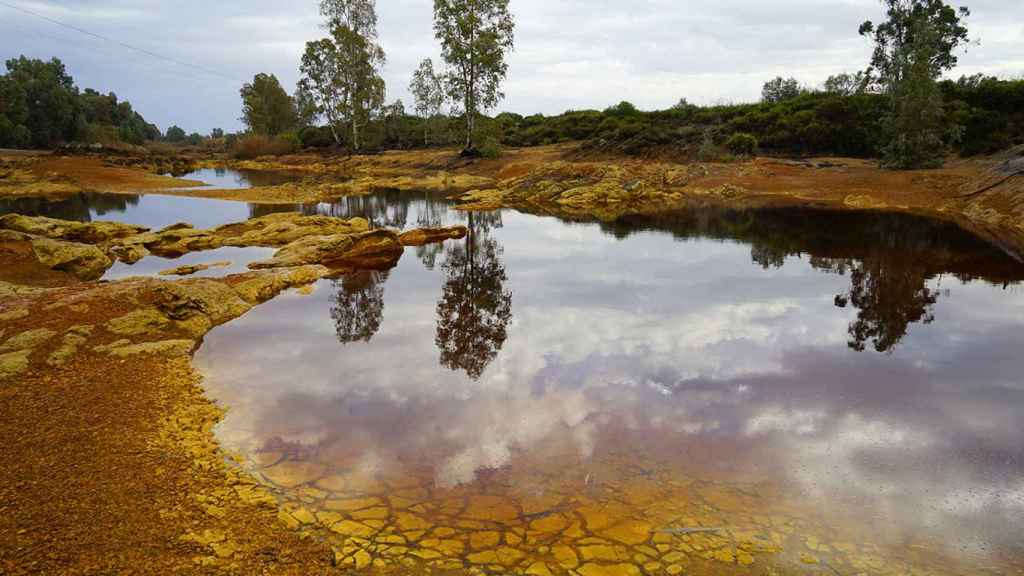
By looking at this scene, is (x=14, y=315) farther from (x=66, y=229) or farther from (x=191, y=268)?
(x=66, y=229)

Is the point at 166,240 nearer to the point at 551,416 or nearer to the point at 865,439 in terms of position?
the point at 551,416

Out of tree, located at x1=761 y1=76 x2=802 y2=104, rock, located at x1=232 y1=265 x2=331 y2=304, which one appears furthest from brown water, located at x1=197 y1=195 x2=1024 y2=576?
tree, located at x1=761 y1=76 x2=802 y2=104

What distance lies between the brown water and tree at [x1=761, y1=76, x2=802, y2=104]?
60870 millimetres

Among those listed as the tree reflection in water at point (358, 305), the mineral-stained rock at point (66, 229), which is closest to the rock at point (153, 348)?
the tree reflection in water at point (358, 305)

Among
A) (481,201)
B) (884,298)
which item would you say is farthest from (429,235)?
(884,298)

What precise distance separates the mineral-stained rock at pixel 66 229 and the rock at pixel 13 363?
40.1 ft

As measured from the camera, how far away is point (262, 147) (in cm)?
8044

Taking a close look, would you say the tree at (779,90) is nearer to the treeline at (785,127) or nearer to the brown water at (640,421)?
the treeline at (785,127)

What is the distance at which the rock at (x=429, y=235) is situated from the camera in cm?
2216

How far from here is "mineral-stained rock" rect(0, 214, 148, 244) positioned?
18562 mm

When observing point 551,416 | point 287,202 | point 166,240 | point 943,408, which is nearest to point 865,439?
point 943,408

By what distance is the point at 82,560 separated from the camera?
4594mm

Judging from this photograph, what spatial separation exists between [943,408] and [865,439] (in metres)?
1.83

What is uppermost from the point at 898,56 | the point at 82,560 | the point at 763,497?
the point at 898,56
